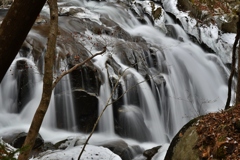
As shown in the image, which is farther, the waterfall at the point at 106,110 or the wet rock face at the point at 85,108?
the waterfall at the point at 106,110

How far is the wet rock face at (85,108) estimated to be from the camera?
27.0 feet

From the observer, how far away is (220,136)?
3.73 metres

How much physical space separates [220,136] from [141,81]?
234 inches

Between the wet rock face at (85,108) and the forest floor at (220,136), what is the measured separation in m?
4.38

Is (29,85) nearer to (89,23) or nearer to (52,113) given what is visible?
(52,113)

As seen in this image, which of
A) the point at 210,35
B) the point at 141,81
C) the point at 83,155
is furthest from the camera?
the point at 210,35

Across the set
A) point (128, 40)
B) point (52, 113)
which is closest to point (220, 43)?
point (128, 40)

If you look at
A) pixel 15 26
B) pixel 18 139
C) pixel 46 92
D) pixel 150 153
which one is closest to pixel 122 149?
pixel 150 153

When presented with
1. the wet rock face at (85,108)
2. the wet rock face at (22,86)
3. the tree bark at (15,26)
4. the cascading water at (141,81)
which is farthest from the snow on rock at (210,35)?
the tree bark at (15,26)

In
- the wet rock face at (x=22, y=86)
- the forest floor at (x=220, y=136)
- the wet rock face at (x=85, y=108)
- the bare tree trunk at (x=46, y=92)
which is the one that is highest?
the bare tree trunk at (x=46, y=92)

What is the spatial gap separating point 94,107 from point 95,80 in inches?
33.8

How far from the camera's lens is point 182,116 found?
998cm

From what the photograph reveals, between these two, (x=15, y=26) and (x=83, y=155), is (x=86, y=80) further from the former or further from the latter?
(x=15, y=26)

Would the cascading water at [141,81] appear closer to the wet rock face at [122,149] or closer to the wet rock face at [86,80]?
the wet rock face at [86,80]
